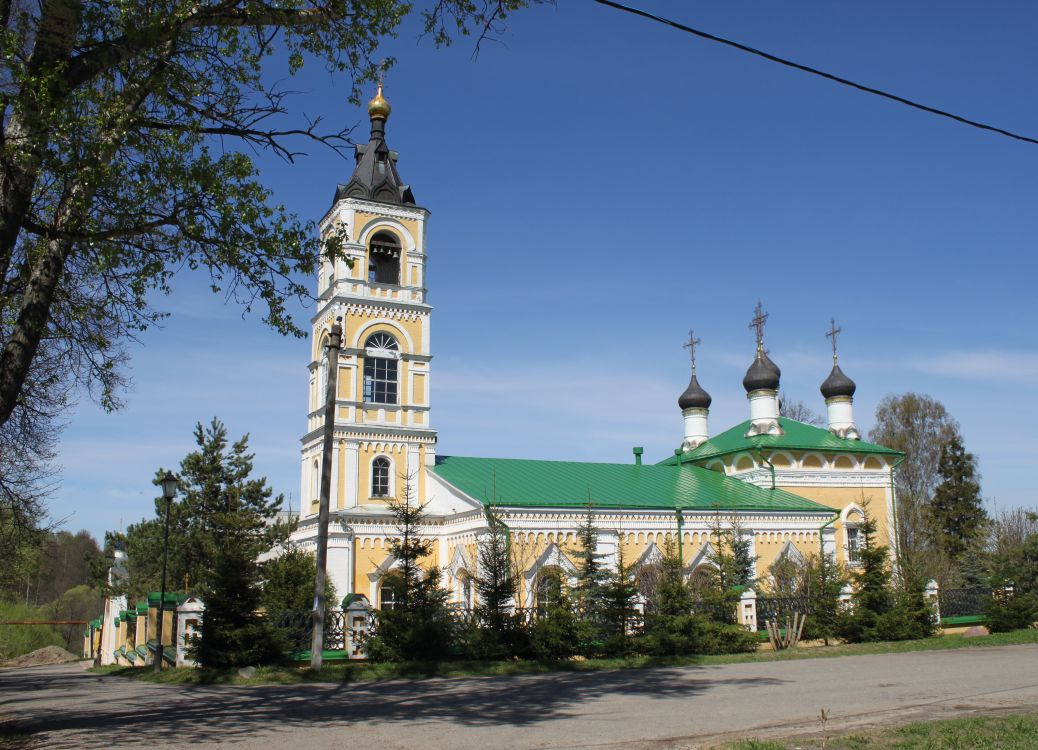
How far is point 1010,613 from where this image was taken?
22.9m

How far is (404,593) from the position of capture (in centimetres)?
1748

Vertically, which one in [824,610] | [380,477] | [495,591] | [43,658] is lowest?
[43,658]

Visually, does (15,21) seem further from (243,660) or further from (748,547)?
(748,547)

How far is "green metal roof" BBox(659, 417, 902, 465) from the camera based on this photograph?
33062mm

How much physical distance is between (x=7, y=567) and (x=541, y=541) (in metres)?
13.9

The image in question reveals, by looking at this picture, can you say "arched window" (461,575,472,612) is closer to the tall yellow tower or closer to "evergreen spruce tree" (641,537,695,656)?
the tall yellow tower

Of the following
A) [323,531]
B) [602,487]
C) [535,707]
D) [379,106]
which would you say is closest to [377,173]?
[379,106]

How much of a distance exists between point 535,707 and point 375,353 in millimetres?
17809

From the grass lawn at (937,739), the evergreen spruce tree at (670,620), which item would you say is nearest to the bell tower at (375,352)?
the evergreen spruce tree at (670,620)

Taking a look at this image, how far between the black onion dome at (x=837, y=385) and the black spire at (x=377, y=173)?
1853 cm

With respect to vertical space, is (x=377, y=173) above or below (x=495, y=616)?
above

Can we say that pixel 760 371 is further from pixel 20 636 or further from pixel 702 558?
pixel 20 636

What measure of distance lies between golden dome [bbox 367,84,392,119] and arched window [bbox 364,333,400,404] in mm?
7223

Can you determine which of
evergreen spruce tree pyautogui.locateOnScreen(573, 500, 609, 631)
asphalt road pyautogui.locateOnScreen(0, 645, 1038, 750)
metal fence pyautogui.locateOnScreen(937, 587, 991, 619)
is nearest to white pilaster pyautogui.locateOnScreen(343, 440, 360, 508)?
evergreen spruce tree pyautogui.locateOnScreen(573, 500, 609, 631)
